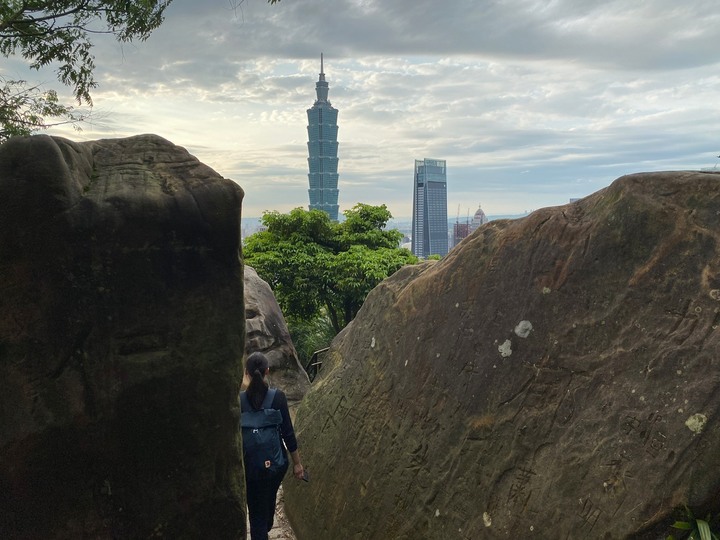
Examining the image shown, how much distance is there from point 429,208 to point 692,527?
77.2 m

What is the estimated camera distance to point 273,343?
10781 millimetres

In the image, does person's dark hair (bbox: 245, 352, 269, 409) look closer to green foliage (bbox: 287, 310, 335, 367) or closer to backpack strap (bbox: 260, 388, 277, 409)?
backpack strap (bbox: 260, 388, 277, 409)

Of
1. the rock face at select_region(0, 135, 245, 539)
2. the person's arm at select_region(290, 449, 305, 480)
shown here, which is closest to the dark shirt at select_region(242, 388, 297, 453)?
the person's arm at select_region(290, 449, 305, 480)

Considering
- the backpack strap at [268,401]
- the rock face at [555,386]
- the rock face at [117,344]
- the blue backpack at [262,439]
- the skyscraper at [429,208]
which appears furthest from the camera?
the skyscraper at [429,208]

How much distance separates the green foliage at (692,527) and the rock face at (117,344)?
2.62 metres

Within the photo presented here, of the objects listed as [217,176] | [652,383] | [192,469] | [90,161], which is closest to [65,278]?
[90,161]

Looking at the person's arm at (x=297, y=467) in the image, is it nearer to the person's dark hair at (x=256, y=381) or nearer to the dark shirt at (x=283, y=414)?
the dark shirt at (x=283, y=414)

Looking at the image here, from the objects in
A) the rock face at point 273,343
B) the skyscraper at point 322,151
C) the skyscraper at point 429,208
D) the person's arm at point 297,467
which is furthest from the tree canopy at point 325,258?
the skyscraper at point 322,151

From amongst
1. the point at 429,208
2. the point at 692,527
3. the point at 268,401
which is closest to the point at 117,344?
the point at 268,401

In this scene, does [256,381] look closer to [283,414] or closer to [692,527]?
[283,414]

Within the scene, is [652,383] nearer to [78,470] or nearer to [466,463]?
[466,463]

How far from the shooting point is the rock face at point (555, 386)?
3.61m

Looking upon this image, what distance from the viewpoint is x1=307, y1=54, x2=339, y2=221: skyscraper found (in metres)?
126

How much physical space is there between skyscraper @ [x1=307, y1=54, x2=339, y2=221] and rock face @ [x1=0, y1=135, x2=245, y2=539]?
390ft
